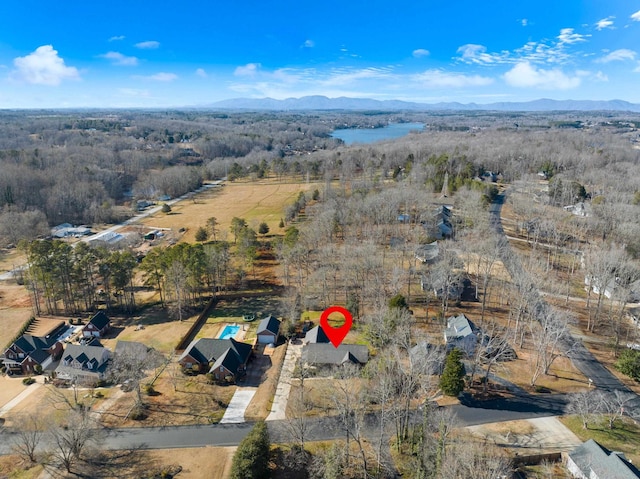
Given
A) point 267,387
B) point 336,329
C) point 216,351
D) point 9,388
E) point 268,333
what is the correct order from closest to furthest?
point 267,387 → point 9,388 → point 216,351 → point 268,333 → point 336,329

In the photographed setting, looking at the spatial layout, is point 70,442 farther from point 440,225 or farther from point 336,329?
point 440,225

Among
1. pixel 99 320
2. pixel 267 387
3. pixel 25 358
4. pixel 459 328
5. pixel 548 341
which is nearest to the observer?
pixel 548 341

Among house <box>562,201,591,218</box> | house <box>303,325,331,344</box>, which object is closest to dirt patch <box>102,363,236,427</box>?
house <box>303,325,331,344</box>

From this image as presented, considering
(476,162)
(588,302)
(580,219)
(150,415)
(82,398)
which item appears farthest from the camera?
(476,162)

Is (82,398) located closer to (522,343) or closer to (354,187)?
(522,343)

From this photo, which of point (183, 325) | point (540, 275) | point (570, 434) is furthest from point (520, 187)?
point (183, 325)

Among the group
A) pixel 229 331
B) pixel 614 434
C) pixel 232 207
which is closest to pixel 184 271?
pixel 229 331

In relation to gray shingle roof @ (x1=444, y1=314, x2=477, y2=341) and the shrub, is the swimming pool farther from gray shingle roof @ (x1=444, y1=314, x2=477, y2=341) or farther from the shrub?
gray shingle roof @ (x1=444, y1=314, x2=477, y2=341)
